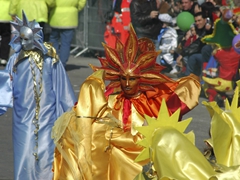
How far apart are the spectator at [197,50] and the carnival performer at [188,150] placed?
25.0 feet

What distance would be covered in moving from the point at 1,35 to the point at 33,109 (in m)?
6.99

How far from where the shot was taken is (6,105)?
277 inches

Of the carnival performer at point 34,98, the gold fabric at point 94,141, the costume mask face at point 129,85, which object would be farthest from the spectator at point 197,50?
the gold fabric at point 94,141

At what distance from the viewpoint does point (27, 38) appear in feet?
23.0

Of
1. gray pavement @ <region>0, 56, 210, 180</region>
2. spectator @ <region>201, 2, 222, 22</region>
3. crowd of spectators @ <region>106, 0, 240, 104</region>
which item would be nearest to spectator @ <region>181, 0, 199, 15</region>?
crowd of spectators @ <region>106, 0, 240, 104</region>

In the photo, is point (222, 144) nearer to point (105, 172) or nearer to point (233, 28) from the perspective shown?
point (105, 172)

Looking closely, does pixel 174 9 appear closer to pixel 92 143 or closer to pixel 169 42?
pixel 169 42

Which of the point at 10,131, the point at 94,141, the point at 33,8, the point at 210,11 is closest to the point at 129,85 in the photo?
the point at 94,141

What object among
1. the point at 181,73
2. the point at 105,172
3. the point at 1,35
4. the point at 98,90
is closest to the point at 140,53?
the point at 98,90

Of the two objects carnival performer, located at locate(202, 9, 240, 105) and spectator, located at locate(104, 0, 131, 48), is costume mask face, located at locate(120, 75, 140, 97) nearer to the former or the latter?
carnival performer, located at locate(202, 9, 240, 105)

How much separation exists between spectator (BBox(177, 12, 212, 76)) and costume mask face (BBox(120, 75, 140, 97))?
5.73m

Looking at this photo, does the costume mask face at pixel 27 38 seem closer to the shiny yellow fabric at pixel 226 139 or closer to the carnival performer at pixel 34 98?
the carnival performer at pixel 34 98

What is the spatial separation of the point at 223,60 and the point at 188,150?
7.39 m

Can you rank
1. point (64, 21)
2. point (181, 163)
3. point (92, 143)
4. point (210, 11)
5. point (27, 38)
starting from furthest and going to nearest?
point (64, 21) < point (210, 11) < point (27, 38) < point (92, 143) < point (181, 163)
